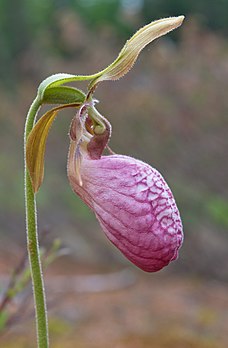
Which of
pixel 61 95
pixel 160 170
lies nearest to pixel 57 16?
pixel 160 170

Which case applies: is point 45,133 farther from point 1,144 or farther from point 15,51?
point 15,51

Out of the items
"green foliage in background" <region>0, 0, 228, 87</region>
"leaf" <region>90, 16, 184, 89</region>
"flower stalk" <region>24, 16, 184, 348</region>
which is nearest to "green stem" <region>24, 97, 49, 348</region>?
"flower stalk" <region>24, 16, 184, 348</region>

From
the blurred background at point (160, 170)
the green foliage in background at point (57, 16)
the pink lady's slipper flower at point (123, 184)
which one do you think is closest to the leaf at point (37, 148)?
the pink lady's slipper flower at point (123, 184)

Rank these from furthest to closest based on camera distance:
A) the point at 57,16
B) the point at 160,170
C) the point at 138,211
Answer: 1. the point at 57,16
2. the point at 160,170
3. the point at 138,211

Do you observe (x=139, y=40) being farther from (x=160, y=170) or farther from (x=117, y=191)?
(x=160, y=170)

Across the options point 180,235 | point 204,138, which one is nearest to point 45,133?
point 180,235
